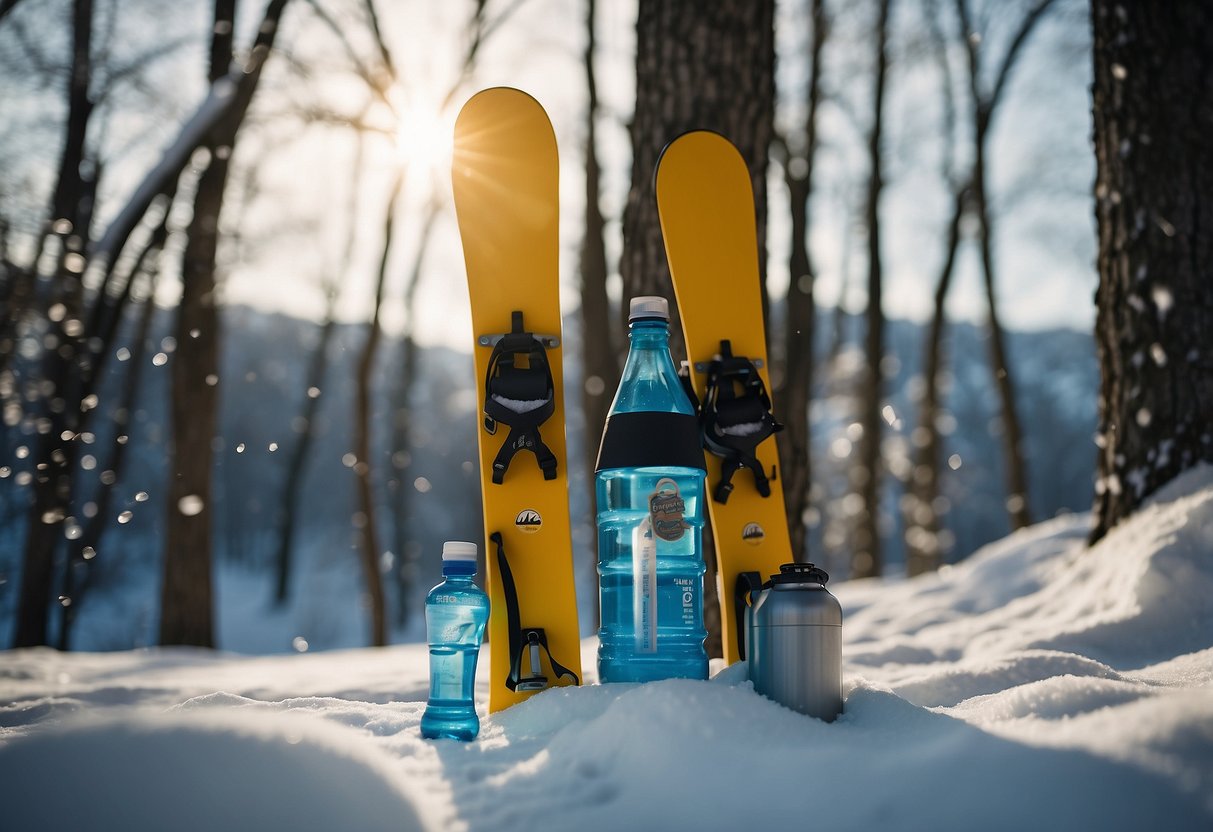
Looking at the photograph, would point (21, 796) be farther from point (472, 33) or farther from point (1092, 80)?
point (472, 33)

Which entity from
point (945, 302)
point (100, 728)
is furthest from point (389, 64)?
point (100, 728)

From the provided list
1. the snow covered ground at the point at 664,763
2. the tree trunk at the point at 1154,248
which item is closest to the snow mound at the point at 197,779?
the snow covered ground at the point at 664,763

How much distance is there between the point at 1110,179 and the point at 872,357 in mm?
6012

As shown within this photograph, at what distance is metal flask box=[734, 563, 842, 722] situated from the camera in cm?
169

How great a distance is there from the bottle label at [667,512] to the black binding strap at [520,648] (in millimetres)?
494

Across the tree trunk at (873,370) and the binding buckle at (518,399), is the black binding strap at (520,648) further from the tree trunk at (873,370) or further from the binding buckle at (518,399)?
the tree trunk at (873,370)

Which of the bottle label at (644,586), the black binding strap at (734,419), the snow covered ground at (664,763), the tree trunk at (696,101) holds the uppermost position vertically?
the tree trunk at (696,101)

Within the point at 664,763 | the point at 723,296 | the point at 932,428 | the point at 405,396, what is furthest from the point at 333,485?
the point at 664,763

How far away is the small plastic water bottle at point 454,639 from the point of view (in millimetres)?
1865

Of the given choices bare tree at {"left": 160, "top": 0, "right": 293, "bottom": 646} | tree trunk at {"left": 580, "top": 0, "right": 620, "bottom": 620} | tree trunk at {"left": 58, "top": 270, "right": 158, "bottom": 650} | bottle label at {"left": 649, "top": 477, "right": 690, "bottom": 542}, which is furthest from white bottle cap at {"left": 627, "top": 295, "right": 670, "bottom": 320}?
tree trunk at {"left": 58, "top": 270, "right": 158, "bottom": 650}

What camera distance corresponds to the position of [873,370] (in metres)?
9.31

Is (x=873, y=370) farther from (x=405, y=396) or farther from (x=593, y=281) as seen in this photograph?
(x=405, y=396)

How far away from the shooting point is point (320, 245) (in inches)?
483

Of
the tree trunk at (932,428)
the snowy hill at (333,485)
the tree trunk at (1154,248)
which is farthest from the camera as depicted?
the snowy hill at (333,485)
